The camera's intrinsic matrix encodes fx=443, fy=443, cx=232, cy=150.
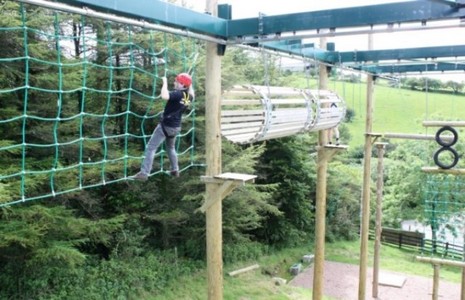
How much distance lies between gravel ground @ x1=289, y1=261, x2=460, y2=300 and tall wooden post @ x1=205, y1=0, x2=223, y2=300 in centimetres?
536

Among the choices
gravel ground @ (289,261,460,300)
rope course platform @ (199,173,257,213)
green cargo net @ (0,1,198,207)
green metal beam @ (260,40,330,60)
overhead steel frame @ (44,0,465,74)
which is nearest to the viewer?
overhead steel frame @ (44,0,465,74)

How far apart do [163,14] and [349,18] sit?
3.98 ft

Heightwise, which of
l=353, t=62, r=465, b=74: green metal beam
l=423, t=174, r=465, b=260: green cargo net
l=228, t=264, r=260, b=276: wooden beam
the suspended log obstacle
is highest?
l=353, t=62, r=465, b=74: green metal beam

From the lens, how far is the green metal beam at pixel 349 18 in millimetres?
2689

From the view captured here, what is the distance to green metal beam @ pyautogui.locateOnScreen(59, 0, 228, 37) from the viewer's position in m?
2.38

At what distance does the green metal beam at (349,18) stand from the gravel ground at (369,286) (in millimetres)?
6112

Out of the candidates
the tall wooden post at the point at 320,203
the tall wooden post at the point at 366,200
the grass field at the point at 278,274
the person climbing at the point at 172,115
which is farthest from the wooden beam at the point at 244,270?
the person climbing at the point at 172,115

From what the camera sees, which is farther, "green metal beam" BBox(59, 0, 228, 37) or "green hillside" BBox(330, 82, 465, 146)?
"green hillside" BBox(330, 82, 465, 146)

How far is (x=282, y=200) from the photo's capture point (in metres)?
11.1

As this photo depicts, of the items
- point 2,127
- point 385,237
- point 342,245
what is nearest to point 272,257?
point 342,245

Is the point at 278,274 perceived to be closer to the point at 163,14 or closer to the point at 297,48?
the point at 297,48

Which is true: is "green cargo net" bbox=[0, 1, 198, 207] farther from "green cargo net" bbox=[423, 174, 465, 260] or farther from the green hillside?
the green hillside

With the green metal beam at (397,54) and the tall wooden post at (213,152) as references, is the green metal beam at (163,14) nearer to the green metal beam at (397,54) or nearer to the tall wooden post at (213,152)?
the tall wooden post at (213,152)

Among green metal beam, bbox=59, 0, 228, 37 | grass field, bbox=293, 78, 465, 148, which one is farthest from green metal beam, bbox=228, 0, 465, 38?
grass field, bbox=293, 78, 465, 148
